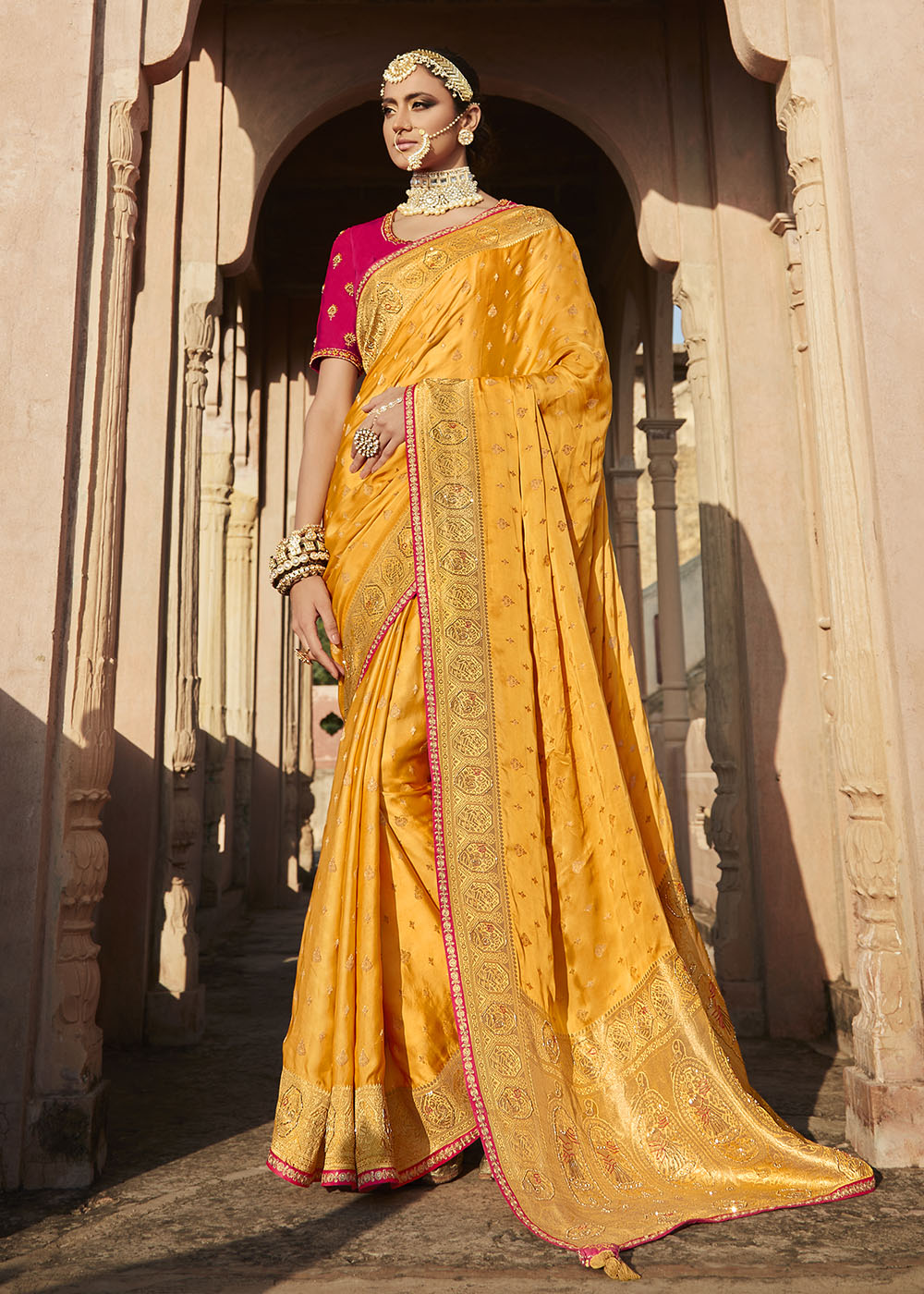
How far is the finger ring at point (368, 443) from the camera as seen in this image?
2270mm

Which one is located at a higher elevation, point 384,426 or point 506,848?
point 384,426

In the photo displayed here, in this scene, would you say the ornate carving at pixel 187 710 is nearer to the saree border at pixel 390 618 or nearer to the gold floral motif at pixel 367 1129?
the gold floral motif at pixel 367 1129

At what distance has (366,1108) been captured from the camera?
1.93 meters

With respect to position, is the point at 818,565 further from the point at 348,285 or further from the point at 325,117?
the point at 325,117

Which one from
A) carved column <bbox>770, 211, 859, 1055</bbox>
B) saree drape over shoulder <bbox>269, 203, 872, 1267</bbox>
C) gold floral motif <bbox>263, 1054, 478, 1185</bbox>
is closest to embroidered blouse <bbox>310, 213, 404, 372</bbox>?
saree drape over shoulder <bbox>269, 203, 872, 1267</bbox>

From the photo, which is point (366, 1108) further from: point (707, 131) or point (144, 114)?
point (707, 131)

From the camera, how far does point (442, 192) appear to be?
254 cm

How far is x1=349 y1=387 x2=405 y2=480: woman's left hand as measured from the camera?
225cm

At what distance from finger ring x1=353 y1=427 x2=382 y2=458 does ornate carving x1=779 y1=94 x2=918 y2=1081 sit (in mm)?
1013

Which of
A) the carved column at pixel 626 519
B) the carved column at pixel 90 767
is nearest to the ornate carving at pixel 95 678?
the carved column at pixel 90 767

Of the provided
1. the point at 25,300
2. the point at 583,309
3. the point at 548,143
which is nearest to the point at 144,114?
the point at 25,300

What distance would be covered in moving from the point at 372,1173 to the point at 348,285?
6.25 ft

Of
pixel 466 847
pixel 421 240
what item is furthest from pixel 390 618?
pixel 421 240

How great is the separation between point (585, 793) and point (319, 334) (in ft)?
4.21
